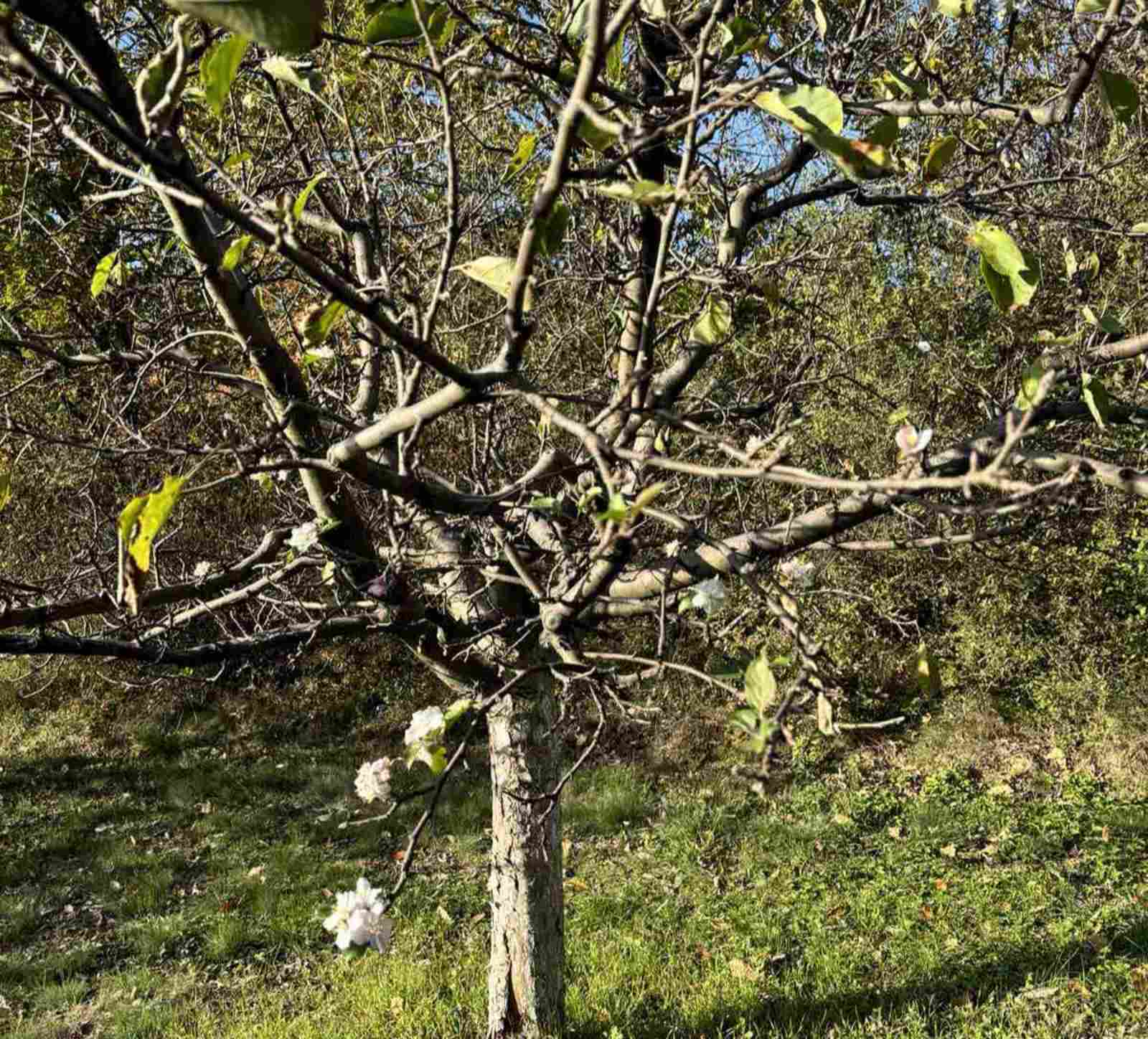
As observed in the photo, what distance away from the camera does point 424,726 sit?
1.39 m

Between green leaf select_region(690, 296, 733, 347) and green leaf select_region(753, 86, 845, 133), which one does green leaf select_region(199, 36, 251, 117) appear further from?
green leaf select_region(690, 296, 733, 347)

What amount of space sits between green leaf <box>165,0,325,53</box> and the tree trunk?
2.34 meters

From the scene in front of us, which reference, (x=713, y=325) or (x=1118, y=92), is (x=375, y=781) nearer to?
(x=713, y=325)

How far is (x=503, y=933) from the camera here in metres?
3.06

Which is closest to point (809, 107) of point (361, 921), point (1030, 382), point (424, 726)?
point (1030, 382)

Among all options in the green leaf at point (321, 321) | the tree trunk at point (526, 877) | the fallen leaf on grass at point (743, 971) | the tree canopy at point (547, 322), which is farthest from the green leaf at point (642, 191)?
the fallen leaf on grass at point (743, 971)

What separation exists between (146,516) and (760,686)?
679mm

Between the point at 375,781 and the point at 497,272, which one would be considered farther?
the point at 375,781

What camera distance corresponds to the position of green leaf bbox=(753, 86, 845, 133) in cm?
87

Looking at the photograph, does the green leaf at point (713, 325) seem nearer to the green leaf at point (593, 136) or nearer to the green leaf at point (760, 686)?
the green leaf at point (593, 136)

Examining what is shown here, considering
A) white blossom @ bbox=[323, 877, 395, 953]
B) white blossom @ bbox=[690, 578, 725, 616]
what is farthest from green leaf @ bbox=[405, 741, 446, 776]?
white blossom @ bbox=[690, 578, 725, 616]

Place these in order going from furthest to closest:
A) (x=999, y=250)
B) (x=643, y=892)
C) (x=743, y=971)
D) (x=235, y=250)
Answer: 1. (x=643, y=892)
2. (x=743, y=971)
3. (x=235, y=250)
4. (x=999, y=250)

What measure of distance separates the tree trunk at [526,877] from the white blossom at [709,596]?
5.24ft

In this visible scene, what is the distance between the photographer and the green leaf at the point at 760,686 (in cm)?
96
